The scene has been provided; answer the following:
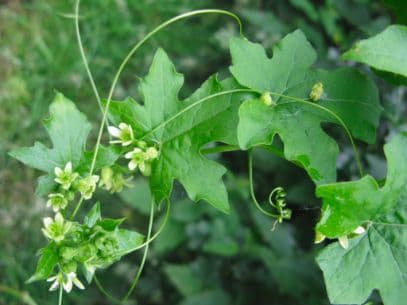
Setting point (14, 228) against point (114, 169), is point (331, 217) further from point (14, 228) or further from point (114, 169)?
point (14, 228)

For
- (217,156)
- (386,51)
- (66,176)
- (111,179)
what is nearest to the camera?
(386,51)

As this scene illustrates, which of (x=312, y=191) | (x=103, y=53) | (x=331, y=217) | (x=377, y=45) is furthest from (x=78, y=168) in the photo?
(x=103, y=53)

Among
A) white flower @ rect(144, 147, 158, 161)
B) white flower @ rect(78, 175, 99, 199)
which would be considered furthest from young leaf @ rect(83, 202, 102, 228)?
white flower @ rect(144, 147, 158, 161)

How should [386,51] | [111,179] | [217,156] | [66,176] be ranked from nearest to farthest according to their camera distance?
[386,51] → [66,176] → [111,179] → [217,156]

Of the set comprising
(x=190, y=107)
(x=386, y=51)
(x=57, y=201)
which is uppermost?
(x=386, y=51)

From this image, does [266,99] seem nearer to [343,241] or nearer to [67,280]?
[343,241]

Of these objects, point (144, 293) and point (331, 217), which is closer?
point (331, 217)

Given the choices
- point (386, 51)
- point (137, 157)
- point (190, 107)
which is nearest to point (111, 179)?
point (137, 157)
